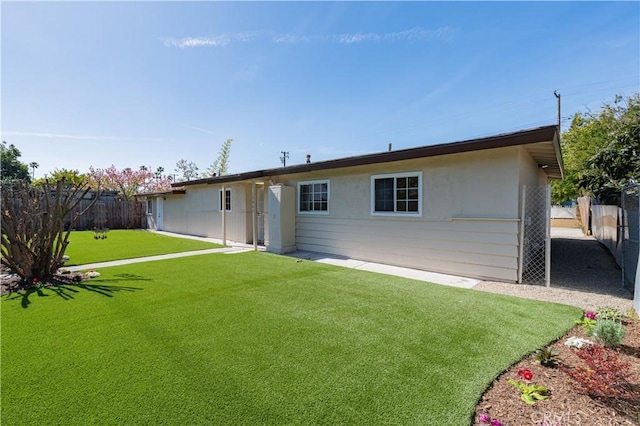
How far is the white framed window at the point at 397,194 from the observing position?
7.23m

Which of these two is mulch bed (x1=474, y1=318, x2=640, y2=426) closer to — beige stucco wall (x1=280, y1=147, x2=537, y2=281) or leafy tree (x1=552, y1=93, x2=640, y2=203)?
beige stucco wall (x1=280, y1=147, x2=537, y2=281)

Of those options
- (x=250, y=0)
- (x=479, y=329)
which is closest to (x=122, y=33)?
(x=250, y=0)

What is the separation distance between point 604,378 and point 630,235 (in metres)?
5.01

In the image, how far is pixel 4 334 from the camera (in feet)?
11.7

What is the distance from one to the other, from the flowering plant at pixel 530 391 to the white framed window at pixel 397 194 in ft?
15.8

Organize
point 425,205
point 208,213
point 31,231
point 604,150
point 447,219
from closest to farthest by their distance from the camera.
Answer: point 31,231 < point 447,219 < point 425,205 < point 604,150 < point 208,213

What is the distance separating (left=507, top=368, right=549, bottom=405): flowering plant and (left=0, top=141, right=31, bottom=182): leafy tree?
182ft

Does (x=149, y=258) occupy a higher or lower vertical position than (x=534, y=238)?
lower

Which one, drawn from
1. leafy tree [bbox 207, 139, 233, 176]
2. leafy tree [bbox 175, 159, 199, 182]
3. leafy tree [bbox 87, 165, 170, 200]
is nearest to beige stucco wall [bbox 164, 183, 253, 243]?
leafy tree [bbox 87, 165, 170, 200]

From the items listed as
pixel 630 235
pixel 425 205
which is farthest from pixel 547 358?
pixel 630 235

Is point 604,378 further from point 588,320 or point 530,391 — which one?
point 588,320

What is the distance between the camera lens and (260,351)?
10.1 ft

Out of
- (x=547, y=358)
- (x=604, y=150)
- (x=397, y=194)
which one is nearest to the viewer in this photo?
(x=547, y=358)

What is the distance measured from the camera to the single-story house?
5.91 metres
